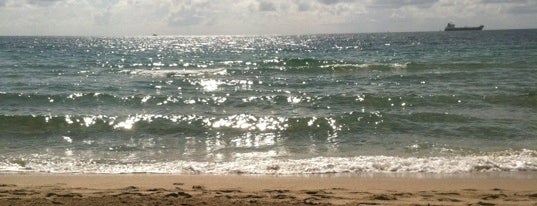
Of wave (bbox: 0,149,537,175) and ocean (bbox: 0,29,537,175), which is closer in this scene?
wave (bbox: 0,149,537,175)

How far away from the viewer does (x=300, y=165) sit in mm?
9508

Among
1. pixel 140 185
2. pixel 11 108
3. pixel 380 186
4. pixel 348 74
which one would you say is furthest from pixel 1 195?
pixel 348 74

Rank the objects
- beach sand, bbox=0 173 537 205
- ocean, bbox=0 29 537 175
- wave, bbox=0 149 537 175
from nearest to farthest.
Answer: beach sand, bbox=0 173 537 205 < wave, bbox=0 149 537 175 < ocean, bbox=0 29 537 175

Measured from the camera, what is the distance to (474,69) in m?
27.5

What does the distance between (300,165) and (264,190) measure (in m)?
1.86

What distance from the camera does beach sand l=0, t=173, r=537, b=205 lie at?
7.02 meters

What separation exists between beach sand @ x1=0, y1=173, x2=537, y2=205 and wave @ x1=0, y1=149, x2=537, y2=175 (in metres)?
0.38

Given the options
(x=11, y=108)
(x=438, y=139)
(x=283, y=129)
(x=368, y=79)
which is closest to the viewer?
(x=438, y=139)

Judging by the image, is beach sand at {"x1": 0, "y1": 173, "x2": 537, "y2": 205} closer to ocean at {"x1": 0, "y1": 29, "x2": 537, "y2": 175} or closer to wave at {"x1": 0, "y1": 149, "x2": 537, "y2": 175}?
wave at {"x1": 0, "y1": 149, "x2": 537, "y2": 175}

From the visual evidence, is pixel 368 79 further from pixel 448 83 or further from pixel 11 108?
pixel 11 108

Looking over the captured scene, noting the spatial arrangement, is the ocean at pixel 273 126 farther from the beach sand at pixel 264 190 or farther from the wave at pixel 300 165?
the beach sand at pixel 264 190

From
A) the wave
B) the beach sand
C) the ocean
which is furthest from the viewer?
the ocean

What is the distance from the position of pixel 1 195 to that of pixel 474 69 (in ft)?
79.7

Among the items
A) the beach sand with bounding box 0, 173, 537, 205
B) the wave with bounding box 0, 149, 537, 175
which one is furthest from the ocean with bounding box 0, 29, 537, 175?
the beach sand with bounding box 0, 173, 537, 205
